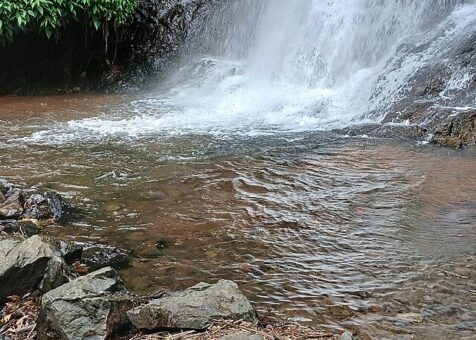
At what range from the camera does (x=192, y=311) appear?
103 inches

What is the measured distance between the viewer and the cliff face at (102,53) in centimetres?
1164

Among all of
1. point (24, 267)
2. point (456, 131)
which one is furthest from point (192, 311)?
point (456, 131)

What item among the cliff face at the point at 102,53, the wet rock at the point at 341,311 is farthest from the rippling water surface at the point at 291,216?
the cliff face at the point at 102,53

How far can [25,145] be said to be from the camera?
675cm

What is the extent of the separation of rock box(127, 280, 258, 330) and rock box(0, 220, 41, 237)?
5.59 feet

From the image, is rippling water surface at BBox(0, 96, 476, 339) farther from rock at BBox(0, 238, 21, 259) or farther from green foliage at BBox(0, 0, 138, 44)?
green foliage at BBox(0, 0, 138, 44)

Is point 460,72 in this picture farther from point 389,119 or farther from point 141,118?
point 141,118

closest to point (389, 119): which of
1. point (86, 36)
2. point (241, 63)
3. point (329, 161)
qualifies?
point (329, 161)

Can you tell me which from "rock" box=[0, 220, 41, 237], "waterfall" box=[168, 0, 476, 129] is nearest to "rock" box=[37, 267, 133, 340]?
"rock" box=[0, 220, 41, 237]

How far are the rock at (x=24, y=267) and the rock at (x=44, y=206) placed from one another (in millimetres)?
1143

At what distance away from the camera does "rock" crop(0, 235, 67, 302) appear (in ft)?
10.0

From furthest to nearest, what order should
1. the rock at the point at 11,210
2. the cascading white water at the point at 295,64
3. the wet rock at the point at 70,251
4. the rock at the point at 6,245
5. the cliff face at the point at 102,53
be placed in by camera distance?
the cliff face at the point at 102,53
the cascading white water at the point at 295,64
the rock at the point at 11,210
the wet rock at the point at 70,251
the rock at the point at 6,245

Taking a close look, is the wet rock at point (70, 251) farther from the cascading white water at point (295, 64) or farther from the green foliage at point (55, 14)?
the green foliage at point (55, 14)

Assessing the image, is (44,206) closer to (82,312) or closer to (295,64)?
(82,312)
